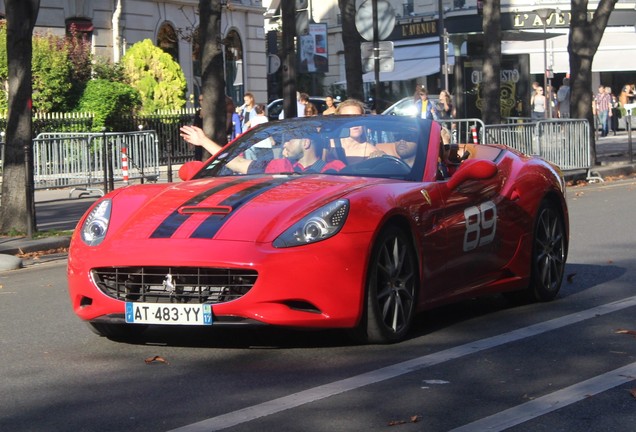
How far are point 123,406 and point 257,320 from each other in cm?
118

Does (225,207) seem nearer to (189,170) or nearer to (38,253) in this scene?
(189,170)

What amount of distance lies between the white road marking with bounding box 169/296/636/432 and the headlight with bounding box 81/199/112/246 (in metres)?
1.86

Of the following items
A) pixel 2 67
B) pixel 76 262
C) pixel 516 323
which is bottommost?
pixel 516 323

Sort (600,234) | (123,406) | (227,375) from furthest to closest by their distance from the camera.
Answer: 1. (600,234)
2. (227,375)
3. (123,406)

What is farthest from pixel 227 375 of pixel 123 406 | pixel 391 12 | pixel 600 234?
pixel 391 12

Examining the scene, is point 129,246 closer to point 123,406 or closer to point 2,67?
point 123,406

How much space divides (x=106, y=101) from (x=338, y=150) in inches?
926

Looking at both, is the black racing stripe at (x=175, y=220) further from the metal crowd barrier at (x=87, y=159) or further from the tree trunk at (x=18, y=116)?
the metal crowd barrier at (x=87, y=159)

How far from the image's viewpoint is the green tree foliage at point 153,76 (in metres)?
34.7

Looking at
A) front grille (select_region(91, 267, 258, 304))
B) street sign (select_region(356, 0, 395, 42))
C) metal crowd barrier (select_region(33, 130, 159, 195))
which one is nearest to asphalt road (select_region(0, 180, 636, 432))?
front grille (select_region(91, 267, 258, 304))

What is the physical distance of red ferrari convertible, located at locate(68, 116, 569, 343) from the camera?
727cm

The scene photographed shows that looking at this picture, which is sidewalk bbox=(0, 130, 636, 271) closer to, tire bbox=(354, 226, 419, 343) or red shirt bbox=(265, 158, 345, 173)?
red shirt bbox=(265, 158, 345, 173)

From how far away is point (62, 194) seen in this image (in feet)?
79.0

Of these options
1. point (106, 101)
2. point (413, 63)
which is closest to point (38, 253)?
point (106, 101)
